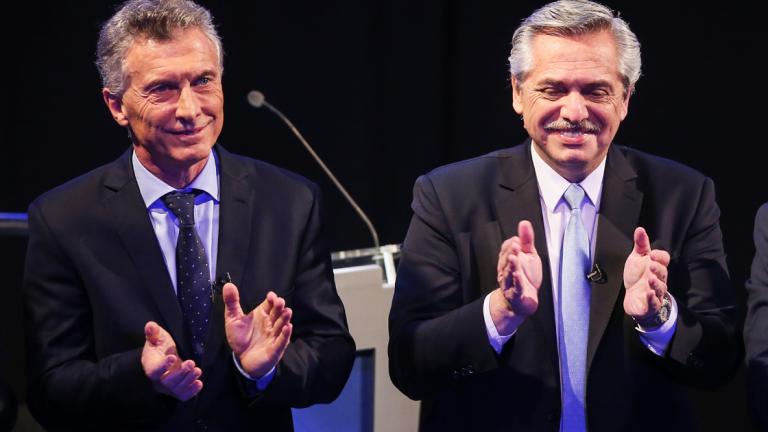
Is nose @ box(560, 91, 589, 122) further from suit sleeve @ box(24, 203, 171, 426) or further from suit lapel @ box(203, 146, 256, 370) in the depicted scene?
suit sleeve @ box(24, 203, 171, 426)

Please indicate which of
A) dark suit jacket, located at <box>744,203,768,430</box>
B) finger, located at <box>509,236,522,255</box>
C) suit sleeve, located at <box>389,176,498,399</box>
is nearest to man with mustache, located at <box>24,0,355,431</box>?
suit sleeve, located at <box>389,176,498,399</box>

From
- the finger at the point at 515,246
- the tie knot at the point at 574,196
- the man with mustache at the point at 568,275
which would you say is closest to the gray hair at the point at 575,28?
the man with mustache at the point at 568,275

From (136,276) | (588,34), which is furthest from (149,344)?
(588,34)

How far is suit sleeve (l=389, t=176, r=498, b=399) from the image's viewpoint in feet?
7.81

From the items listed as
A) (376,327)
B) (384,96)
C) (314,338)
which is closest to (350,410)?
(376,327)

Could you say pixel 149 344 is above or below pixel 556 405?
above

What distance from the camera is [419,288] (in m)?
2.49

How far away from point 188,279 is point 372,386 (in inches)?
29.4

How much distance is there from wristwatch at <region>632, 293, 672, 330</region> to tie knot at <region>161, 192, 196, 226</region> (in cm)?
96

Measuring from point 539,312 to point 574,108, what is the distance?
443 mm

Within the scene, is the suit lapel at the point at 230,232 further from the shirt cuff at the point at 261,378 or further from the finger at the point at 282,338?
the finger at the point at 282,338

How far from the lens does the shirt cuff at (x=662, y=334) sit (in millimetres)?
2369

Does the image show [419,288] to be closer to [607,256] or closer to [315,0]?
[607,256]

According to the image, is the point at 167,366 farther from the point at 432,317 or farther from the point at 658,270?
the point at 658,270
